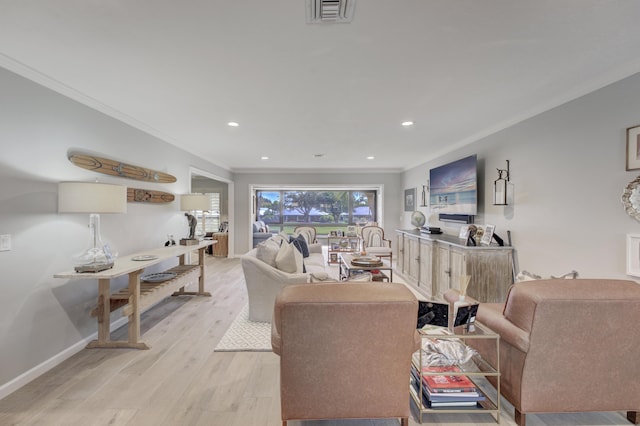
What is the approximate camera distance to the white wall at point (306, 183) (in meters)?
7.35

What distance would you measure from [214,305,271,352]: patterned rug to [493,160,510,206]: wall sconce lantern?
317 centimetres

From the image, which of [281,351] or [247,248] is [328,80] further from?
[247,248]

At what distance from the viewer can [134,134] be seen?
341 centimetres

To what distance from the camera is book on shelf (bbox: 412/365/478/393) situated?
1.74 m

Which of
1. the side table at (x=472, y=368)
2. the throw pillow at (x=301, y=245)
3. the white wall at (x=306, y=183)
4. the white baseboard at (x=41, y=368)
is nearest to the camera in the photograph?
the side table at (x=472, y=368)

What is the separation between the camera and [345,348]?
148 centimetres

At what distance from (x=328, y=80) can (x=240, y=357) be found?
8.43 ft

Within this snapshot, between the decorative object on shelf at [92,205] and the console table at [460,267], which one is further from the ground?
the decorative object on shelf at [92,205]

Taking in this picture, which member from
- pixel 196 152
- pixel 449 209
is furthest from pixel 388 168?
pixel 196 152

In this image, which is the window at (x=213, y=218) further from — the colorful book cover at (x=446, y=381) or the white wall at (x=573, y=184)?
the colorful book cover at (x=446, y=381)

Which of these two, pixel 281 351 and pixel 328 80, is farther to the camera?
pixel 328 80

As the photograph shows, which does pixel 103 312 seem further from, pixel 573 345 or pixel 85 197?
pixel 573 345

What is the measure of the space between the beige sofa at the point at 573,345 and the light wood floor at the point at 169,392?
0.73 ft

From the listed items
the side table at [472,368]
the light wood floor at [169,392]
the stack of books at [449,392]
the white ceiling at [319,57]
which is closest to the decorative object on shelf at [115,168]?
the white ceiling at [319,57]
